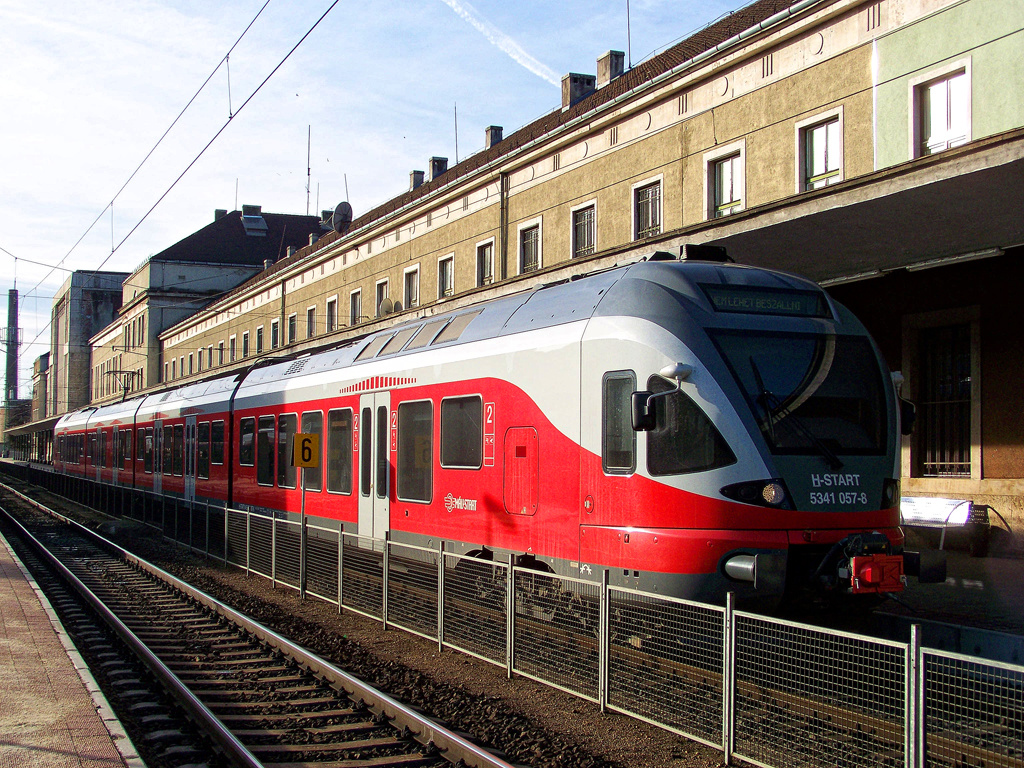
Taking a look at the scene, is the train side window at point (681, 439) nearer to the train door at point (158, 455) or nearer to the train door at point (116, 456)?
the train door at point (158, 455)

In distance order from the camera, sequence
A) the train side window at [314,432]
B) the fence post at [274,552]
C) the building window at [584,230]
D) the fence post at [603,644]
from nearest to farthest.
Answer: the fence post at [603,644] → the fence post at [274,552] → the train side window at [314,432] → the building window at [584,230]

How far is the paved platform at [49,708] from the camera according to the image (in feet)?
20.4

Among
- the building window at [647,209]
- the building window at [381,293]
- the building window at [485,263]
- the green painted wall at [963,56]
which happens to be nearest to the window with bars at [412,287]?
the building window at [381,293]

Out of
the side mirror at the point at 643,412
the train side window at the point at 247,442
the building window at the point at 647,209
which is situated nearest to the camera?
the side mirror at the point at 643,412

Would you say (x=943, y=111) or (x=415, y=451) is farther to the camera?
(x=943, y=111)

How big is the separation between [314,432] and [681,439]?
8.92 meters

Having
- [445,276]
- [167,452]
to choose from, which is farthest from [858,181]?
[445,276]

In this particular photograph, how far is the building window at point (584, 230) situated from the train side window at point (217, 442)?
9.18m

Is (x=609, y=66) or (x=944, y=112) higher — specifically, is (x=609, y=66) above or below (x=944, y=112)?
above

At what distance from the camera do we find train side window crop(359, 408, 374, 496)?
13.9m

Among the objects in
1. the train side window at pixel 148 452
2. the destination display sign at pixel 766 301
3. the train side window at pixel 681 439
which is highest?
the destination display sign at pixel 766 301

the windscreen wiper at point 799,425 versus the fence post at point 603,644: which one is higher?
the windscreen wiper at point 799,425

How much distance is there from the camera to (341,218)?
45.5 metres

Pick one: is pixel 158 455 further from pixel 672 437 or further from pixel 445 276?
pixel 672 437
